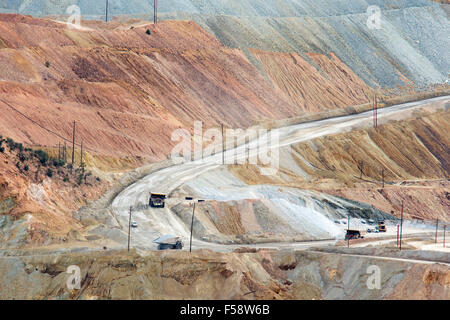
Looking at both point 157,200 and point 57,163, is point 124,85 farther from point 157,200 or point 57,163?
point 157,200

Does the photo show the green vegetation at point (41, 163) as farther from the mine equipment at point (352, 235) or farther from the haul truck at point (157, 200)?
the mine equipment at point (352, 235)

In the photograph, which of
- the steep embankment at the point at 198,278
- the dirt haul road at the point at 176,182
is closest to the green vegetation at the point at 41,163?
the dirt haul road at the point at 176,182

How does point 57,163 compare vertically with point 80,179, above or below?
above

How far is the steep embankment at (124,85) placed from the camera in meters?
83.1

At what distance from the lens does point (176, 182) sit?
78188 mm

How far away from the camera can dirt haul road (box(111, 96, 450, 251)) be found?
65.7 metres

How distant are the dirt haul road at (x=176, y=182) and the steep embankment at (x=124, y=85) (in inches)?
191

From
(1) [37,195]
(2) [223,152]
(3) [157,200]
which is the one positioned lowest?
(3) [157,200]

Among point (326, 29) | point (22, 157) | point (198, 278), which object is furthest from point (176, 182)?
point (326, 29)

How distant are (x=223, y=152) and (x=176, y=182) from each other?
13.5 meters

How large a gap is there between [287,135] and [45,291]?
53771 mm

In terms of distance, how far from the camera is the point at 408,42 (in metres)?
142

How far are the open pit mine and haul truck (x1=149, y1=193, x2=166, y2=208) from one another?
0.34ft
